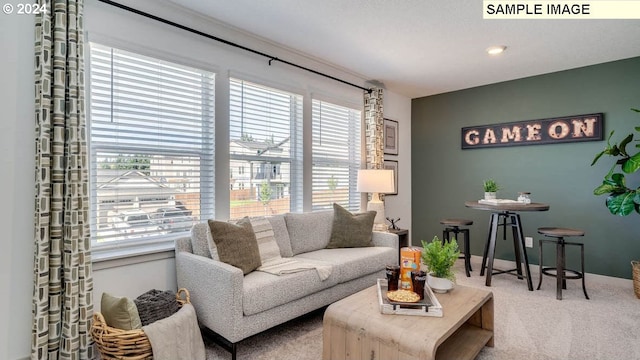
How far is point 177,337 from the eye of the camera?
195 centimetres

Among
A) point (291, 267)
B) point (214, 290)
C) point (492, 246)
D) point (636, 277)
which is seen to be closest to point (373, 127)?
point (492, 246)

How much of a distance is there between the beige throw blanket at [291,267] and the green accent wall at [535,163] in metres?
2.52

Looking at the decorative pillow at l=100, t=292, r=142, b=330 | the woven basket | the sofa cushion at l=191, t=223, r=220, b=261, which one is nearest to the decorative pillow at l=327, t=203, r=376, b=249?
the sofa cushion at l=191, t=223, r=220, b=261

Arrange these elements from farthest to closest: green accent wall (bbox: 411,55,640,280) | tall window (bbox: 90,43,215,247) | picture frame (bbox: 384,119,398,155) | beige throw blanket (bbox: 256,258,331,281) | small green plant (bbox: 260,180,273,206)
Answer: picture frame (bbox: 384,119,398,155)
green accent wall (bbox: 411,55,640,280)
small green plant (bbox: 260,180,273,206)
beige throw blanket (bbox: 256,258,331,281)
tall window (bbox: 90,43,215,247)

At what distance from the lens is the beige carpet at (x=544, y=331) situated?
222cm

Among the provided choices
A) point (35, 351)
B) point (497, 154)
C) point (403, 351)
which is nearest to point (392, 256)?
point (403, 351)

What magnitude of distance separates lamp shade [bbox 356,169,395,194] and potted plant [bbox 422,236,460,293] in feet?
5.88

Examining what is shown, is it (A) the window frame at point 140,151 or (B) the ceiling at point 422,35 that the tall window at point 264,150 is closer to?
(A) the window frame at point 140,151

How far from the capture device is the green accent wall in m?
3.78

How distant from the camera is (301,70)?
12.1 ft

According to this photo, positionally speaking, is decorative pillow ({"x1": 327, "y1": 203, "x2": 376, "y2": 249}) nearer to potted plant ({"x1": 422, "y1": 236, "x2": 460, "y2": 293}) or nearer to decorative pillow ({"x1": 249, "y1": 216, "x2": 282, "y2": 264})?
decorative pillow ({"x1": 249, "y1": 216, "x2": 282, "y2": 264})

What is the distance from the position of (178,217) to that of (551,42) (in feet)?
13.0

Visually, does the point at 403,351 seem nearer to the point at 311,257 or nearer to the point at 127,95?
the point at 311,257

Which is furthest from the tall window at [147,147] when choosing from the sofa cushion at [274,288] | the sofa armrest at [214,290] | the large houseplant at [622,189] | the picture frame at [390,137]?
the large houseplant at [622,189]
